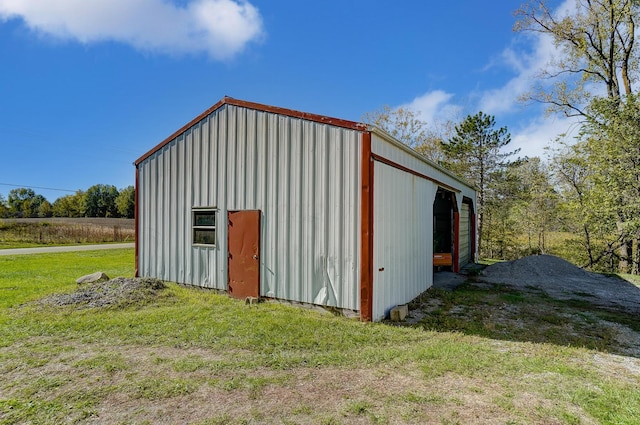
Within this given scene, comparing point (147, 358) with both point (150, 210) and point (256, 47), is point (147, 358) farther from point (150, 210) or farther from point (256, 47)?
point (256, 47)

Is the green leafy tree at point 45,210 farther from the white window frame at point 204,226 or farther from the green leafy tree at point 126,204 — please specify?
the white window frame at point 204,226

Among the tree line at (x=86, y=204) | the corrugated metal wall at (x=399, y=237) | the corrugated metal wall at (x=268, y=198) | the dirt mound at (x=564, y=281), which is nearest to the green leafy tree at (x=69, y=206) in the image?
the tree line at (x=86, y=204)

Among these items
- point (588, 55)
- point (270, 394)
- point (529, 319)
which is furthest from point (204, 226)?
point (588, 55)

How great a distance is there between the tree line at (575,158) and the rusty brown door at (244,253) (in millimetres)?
12281

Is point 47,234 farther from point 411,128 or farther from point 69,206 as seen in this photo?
point 69,206

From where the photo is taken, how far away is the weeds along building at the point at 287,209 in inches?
211

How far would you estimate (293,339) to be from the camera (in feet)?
14.4

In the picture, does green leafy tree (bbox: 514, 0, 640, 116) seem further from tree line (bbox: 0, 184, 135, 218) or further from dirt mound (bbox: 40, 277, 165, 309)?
tree line (bbox: 0, 184, 135, 218)

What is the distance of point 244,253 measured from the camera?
Result: 671 cm

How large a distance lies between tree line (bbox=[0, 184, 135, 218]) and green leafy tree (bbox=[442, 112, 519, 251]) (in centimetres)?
5237

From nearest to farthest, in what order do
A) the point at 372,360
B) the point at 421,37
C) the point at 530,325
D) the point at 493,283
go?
the point at 372,360 → the point at 530,325 → the point at 493,283 → the point at 421,37

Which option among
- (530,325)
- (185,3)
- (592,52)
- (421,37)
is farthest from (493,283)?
(592,52)

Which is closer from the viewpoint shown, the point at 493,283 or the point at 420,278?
the point at 420,278

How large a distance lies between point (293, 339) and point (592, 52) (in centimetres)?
1879
